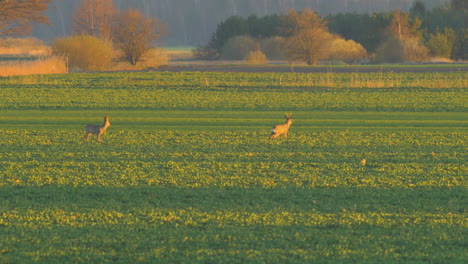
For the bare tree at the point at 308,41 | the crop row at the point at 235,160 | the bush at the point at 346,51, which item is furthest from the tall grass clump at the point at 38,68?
the crop row at the point at 235,160

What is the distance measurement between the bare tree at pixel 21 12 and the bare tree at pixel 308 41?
25.0m

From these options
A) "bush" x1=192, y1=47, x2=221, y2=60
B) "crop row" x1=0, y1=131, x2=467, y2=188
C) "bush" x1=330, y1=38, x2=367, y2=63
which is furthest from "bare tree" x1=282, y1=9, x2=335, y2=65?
"crop row" x1=0, y1=131, x2=467, y2=188

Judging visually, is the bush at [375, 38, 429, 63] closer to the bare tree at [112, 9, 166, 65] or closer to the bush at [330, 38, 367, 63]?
the bush at [330, 38, 367, 63]

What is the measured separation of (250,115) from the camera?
27.1 metres

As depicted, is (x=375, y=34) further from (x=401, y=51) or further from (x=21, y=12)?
(x=21, y=12)

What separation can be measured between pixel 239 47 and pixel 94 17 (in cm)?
1567

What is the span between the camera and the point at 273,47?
81.2m

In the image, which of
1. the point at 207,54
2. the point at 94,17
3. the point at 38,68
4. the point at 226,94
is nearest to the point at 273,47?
the point at 207,54

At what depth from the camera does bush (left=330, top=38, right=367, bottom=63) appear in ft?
247

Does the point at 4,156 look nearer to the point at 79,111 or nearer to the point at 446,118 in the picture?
the point at 79,111

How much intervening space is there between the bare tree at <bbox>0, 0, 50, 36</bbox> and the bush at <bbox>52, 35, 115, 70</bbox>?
8375 millimetres

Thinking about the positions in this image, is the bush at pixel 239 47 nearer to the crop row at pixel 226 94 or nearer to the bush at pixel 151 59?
the bush at pixel 151 59

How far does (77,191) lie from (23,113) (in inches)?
606

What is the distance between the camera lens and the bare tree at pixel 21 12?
171ft
